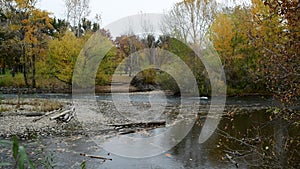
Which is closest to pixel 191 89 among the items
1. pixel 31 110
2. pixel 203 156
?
pixel 31 110

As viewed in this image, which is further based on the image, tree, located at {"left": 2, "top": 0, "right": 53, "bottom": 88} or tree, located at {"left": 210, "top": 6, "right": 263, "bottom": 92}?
tree, located at {"left": 2, "top": 0, "right": 53, "bottom": 88}

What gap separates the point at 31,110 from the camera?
12828 mm

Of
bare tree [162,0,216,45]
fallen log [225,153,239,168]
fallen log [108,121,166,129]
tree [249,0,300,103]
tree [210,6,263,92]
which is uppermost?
bare tree [162,0,216,45]

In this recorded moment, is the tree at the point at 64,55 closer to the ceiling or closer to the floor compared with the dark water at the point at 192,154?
closer to the ceiling

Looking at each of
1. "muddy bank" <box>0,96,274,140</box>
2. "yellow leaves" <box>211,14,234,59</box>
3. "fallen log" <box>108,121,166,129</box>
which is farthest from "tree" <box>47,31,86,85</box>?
"fallen log" <box>108,121,166,129</box>

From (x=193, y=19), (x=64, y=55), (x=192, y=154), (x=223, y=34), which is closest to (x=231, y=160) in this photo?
(x=192, y=154)

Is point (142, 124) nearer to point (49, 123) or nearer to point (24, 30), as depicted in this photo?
point (49, 123)

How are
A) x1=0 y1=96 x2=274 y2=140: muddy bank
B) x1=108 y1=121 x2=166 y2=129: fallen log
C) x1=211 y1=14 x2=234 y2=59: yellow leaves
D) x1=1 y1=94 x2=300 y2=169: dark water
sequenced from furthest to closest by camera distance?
x1=211 y1=14 x2=234 y2=59: yellow leaves < x1=108 y1=121 x2=166 y2=129: fallen log < x1=0 y1=96 x2=274 y2=140: muddy bank < x1=1 y1=94 x2=300 y2=169: dark water

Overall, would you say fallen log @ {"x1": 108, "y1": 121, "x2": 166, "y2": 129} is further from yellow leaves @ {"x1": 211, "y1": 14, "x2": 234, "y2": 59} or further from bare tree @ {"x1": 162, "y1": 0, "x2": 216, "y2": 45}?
bare tree @ {"x1": 162, "y1": 0, "x2": 216, "y2": 45}

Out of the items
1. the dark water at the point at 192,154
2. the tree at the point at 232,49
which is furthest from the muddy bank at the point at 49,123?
the tree at the point at 232,49

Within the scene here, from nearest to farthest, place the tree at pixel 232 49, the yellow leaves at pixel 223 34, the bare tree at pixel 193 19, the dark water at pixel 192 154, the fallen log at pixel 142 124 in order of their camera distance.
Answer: the dark water at pixel 192 154
the fallen log at pixel 142 124
the yellow leaves at pixel 223 34
the tree at pixel 232 49
the bare tree at pixel 193 19

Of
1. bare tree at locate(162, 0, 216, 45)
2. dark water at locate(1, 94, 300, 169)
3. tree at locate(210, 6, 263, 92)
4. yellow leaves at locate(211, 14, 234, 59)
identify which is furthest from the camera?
bare tree at locate(162, 0, 216, 45)

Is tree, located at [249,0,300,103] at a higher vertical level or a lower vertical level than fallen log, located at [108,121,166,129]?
higher

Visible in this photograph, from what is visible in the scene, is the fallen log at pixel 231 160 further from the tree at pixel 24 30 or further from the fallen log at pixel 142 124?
the tree at pixel 24 30
